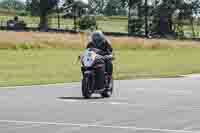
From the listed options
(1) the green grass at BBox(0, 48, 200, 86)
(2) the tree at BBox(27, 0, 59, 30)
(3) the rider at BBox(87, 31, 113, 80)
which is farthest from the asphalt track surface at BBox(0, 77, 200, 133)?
(2) the tree at BBox(27, 0, 59, 30)

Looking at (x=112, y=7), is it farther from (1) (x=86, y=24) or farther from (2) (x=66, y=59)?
(2) (x=66, y=59)

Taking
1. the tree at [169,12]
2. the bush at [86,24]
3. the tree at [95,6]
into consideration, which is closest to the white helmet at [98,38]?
the bush at [86,24]

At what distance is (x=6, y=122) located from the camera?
45.9 ft

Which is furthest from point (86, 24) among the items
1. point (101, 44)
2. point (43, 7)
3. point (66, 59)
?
point (101, 44)

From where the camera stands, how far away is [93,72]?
64.3 feet

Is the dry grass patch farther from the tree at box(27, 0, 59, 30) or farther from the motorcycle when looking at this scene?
the motorcycle

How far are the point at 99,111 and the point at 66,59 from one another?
98.9ft

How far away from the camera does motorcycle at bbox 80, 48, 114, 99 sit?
19562mm

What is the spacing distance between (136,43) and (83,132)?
5502 cm

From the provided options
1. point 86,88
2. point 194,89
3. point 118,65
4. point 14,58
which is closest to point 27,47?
point 14,58

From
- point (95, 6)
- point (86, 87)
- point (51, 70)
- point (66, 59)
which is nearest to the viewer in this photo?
point (86, 87)

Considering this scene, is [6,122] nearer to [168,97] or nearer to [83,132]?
[83,132]

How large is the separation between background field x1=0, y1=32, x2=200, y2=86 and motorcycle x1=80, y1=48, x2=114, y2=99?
4.96 m

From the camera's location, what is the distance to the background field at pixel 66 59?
32781mm
